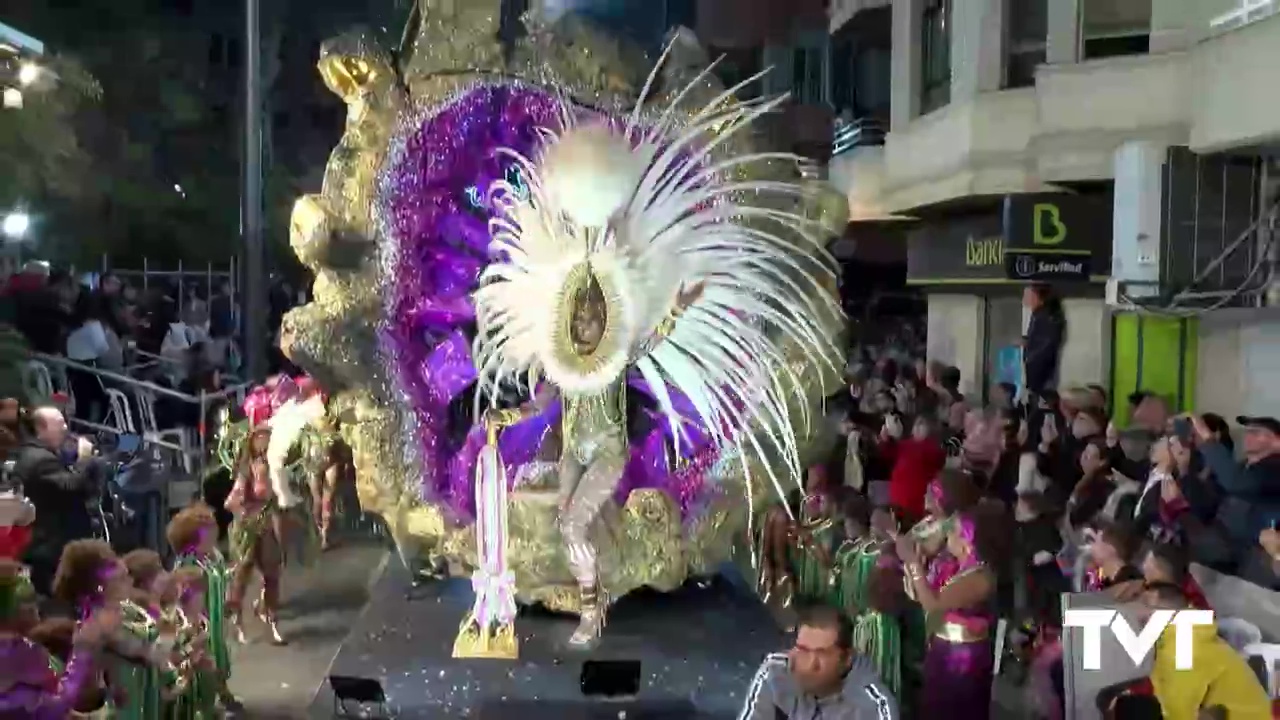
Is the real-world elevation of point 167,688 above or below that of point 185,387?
below

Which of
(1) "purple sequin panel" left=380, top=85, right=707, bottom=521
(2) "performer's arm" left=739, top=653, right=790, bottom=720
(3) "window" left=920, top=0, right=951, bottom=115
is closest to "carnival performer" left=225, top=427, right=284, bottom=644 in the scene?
(1) "purple sequin panel" left=380, top=85, right=707, bottom=521

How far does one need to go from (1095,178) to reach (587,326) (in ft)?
13.8

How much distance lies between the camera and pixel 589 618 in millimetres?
5895

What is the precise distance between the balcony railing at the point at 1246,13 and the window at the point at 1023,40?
1.99 m

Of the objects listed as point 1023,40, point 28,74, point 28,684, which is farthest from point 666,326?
point 1023,40

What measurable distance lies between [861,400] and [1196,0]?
120 inches

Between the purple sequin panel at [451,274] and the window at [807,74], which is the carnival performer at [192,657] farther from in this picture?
the window at [807,74]

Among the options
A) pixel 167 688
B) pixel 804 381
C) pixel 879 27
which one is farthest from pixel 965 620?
pixel 879 27

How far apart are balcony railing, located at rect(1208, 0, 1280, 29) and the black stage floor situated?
12.6 feet

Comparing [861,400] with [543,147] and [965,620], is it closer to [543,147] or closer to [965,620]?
[543,147]

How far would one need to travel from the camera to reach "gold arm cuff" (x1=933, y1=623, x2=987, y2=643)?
14.5 ft

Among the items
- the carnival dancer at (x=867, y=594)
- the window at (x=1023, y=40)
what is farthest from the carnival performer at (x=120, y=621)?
the window at (x=1023, y=40)

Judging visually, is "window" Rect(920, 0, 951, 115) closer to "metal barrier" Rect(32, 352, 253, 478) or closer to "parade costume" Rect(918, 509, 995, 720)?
"metal barrier" Rect(32, 352, 253, 478)

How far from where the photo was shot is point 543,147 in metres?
6.05
